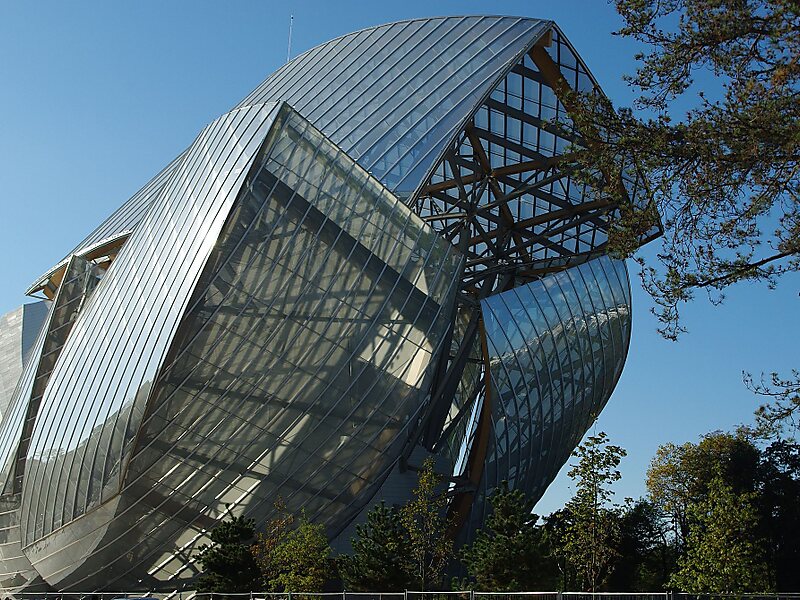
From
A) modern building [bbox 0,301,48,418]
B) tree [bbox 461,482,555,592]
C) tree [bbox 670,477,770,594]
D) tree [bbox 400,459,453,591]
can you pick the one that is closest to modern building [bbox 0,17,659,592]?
tree [bbox 400,459,453,591]

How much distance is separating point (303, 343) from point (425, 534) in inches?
350

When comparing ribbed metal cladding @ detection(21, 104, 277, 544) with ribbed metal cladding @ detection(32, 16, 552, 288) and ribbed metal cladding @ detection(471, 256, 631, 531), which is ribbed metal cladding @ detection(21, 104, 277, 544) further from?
ribbed metal cladding @ detection(471, 256, 631, 531)

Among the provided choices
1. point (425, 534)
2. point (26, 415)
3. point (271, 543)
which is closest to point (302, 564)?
point (271, 543)

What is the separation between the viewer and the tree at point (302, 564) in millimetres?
30312

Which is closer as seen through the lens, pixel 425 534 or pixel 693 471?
pixel 425 534

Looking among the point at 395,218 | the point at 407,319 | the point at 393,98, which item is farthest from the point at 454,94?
the point at 407,319

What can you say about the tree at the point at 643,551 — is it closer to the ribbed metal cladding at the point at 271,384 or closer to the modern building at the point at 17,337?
the ribbed metal cladding at the point at 271,384

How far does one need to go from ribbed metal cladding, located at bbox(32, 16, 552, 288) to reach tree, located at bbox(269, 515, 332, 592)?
15.8 m

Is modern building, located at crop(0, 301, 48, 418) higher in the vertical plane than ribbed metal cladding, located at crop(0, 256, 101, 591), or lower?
higher

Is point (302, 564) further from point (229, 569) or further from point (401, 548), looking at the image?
point (401, 548)

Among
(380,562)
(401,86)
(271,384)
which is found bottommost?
(380,562)

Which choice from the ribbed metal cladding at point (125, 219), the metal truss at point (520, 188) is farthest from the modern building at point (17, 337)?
the metal truss at point (520, 188)

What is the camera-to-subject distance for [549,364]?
149 feet

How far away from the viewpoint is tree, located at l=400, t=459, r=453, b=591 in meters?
32.9
